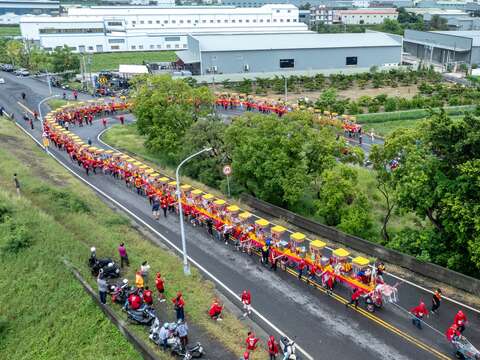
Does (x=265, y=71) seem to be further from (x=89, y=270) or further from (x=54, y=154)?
(x=89, y=270)

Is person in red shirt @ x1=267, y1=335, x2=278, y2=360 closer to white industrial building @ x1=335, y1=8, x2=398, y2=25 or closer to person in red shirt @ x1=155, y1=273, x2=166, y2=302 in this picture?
person in red shirt @ x1=155, y1=273, x2=166, y2=302

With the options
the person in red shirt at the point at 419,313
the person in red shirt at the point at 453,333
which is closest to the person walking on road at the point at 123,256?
the person in red shirt at the point at 419,313

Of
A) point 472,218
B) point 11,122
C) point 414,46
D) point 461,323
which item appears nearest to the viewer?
point 461,323

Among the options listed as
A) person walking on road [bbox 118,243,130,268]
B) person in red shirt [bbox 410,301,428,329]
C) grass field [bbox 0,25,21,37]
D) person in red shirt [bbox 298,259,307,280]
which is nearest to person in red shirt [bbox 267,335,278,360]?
person in red shirt [bbox 410,301,428,329]

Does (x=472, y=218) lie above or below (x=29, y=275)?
above

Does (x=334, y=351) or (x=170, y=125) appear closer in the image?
(x=334, y=351)

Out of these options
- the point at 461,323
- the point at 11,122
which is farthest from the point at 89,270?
the point at 11,122

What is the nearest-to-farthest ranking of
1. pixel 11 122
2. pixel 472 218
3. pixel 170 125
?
pixel 472 218 < pixel 170 125 < pixel 11 122
